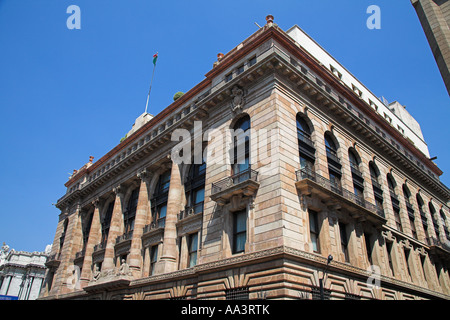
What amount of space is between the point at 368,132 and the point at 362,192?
275 inches

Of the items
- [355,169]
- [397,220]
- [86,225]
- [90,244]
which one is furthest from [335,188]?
[86,225]

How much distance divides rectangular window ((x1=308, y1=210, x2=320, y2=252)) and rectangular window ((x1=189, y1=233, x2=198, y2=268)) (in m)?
9.88

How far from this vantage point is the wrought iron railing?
21.3 metres

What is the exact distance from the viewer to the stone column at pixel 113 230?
111 feet

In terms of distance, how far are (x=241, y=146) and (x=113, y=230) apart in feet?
66.8

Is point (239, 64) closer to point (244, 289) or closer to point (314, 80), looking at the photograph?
point (314, 80)

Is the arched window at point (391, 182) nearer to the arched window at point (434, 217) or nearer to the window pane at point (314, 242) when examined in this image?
the arched window at point (434, 217)

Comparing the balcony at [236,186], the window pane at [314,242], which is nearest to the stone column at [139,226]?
the balcony at [236,186]

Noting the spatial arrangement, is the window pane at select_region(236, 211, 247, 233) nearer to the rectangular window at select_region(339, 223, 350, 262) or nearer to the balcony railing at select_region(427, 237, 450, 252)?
the rectangular window at select_region(339, 223, 350, 262)

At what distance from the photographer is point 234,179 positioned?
2278 cm

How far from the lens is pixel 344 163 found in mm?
27375

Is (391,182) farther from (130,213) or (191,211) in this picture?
(130,213)

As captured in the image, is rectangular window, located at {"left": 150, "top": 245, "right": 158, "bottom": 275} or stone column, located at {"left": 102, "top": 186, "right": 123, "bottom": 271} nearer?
rectangular window, located at {"left": 150, "top": 245, "right": 158, "bottom": 275}

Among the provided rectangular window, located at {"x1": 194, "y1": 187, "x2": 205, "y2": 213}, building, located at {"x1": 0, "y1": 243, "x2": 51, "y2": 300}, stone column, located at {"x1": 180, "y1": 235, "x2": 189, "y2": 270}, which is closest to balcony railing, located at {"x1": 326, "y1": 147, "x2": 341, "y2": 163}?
rectangular window, located at {"x1": 194, "y1": 187, "x2": 205, "y2": 213}
